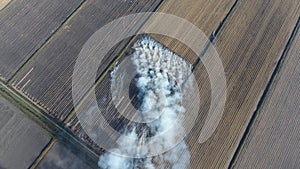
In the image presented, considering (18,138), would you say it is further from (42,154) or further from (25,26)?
(25,26)

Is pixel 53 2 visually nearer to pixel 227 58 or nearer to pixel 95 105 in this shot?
pixel 95 105

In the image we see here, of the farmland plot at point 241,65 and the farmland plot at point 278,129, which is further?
the farmland plot at point 241,65


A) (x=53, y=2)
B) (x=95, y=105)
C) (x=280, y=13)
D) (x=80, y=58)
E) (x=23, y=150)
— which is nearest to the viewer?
(x=23, y=150)

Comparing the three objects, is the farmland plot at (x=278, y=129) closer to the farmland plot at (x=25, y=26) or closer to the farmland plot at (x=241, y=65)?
the farmland plot at (x=241, y=65)

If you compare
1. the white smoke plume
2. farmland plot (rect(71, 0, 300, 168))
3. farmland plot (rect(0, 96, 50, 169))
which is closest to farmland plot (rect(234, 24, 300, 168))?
farmland plot (rect(71, 0, 300, 168))

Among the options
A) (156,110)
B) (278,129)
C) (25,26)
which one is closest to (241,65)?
(278,129)

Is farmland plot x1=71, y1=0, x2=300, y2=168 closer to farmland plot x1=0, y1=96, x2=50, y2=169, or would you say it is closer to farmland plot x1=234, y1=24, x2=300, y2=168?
farmland plot x1=234, y1=24, x2=300, y2=168

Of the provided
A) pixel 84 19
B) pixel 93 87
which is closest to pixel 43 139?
pixel 93 87

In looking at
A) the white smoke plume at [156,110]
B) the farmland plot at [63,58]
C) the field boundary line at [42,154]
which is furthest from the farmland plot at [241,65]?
the field boundary line at [42,154]

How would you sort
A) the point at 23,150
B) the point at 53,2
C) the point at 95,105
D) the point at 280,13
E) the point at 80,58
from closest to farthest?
1. the point at 23,150
2. the point at 95,105
3. the point at 80,58
4. the point at 53,2
5. the point at 280,13
